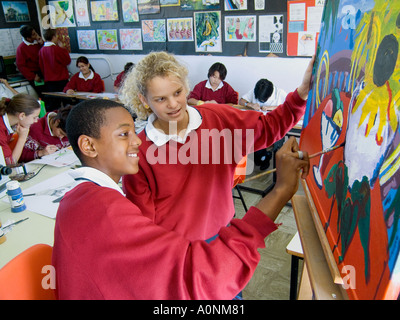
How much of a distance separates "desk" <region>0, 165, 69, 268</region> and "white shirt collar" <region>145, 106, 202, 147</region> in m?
→ 0.81

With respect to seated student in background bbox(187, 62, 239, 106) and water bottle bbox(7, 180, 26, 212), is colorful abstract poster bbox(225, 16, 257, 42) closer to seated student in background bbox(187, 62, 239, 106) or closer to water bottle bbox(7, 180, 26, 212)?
seated student in background bbox(187, 62, 239, 106)

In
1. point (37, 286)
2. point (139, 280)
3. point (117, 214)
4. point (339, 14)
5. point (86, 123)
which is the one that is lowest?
point (37, 286)

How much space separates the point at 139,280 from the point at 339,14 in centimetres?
96

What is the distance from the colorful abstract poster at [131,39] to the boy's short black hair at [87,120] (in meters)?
4.57

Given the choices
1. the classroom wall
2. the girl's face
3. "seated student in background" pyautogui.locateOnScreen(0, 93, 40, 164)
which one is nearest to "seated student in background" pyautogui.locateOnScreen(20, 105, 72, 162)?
"seated student in background" pyautogui.locateOnScreen(0, 93, 40, 164)

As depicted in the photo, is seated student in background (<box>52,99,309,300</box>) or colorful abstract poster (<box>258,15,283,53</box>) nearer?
seated student in background (<box>52,99,309,300</box>)

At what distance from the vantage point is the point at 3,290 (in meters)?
1.01

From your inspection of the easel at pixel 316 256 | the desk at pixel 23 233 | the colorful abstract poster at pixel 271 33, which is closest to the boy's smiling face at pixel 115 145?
the easel at pixel 316 256

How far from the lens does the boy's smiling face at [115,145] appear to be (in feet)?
3.22

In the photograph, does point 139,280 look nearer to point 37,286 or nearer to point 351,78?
point 37,286

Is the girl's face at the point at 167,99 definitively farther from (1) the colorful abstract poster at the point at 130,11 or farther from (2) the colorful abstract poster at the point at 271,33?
(1) the colorful abstract poster at the point at 130,11

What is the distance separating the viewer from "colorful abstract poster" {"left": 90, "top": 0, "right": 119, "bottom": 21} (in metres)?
5.30

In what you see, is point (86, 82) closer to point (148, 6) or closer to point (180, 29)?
point (148, 6)
